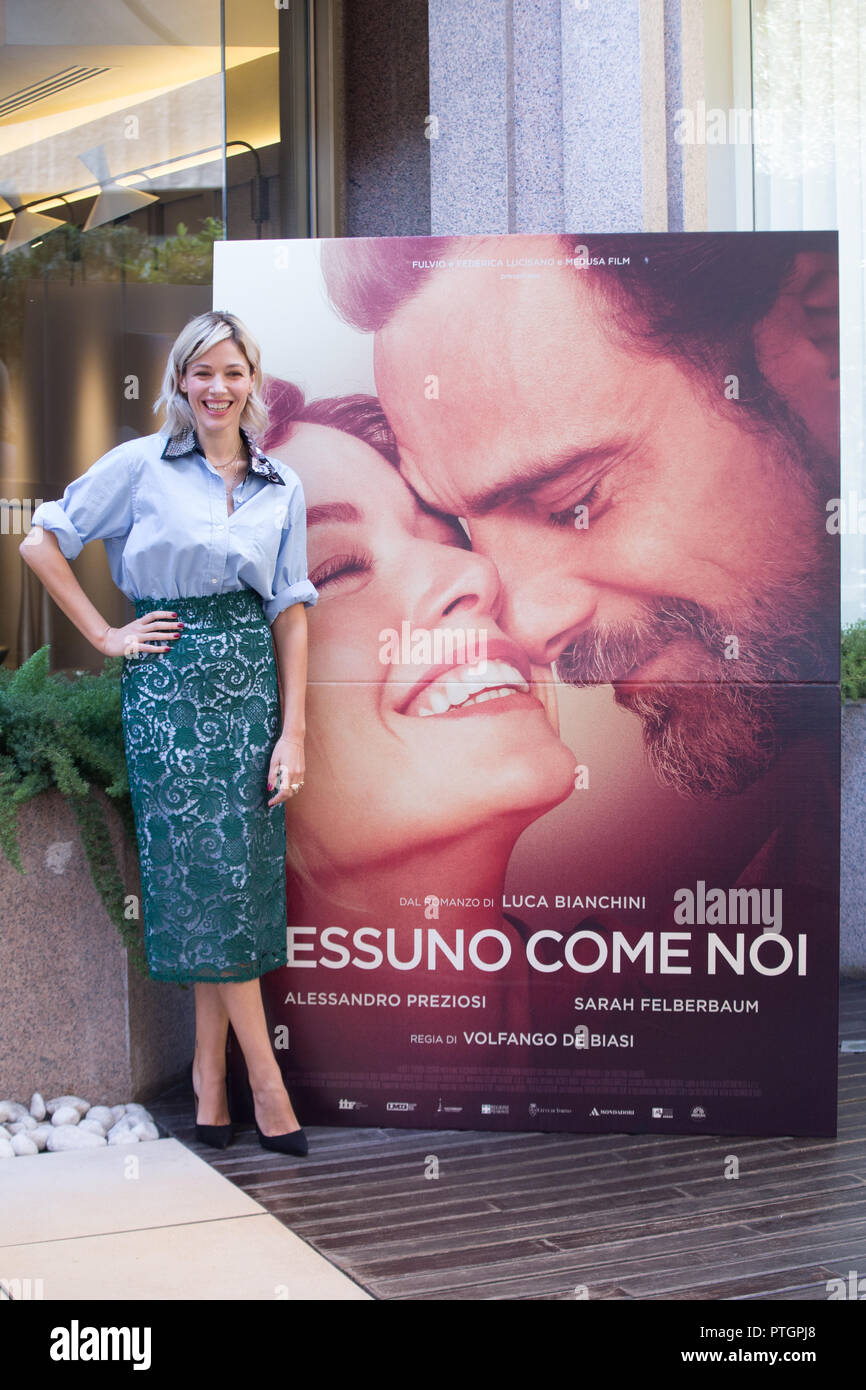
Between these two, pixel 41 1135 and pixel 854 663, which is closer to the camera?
pixel 41 1135

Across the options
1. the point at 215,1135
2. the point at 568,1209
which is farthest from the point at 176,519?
the point at 568,1209

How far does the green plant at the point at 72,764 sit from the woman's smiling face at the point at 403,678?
59 centimetres

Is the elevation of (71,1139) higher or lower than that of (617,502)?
lower

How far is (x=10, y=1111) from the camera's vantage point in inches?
138

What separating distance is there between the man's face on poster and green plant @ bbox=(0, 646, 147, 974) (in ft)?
3.73

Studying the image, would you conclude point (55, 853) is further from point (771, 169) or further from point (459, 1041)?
point (771, 169)

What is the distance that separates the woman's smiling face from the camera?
11.4 feet

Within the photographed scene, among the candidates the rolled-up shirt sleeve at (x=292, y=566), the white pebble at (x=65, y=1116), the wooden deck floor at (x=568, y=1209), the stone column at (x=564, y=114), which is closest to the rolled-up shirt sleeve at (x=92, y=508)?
the rolled-up shirt sleeve at (x=292, y=566)

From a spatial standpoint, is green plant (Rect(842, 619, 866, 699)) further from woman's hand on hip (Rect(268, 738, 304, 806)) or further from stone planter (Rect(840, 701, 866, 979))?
woman's hand on hip (Rect(268, 738, 304, 806))

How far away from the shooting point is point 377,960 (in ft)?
11.5

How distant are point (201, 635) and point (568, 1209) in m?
1.62

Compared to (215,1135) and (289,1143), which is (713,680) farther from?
(215,1135)

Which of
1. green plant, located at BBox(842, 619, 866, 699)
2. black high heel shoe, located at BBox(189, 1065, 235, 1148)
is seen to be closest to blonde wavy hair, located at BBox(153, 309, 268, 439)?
black high heel shoe, located at BBox(189, 1065, 235, 1148)

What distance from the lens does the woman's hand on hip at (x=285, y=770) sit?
→ 328 cm
